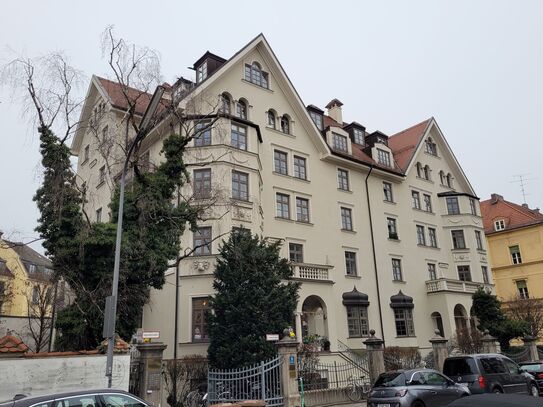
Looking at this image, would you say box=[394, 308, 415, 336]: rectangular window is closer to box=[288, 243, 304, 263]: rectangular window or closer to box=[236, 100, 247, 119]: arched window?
box=[288, 243, 304, 263]: rectangular window

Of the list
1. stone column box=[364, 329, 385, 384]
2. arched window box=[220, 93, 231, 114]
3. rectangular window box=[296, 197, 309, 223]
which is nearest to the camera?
stone column box=[364, 329, 385, 384]

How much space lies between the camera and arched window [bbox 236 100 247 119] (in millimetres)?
28966

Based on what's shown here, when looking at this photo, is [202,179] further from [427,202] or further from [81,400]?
[427,202]

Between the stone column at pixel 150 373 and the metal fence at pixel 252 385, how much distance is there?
2747 millimetres

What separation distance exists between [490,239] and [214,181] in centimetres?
4053

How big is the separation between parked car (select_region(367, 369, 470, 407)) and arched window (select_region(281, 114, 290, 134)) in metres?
20.6

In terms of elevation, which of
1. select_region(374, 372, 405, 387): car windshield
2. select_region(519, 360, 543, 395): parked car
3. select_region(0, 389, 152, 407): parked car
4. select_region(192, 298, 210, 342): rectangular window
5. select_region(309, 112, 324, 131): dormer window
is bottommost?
select_region(519, 360, 543, 395): parked car

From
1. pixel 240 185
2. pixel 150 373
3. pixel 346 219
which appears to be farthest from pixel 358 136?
pixel 150 373

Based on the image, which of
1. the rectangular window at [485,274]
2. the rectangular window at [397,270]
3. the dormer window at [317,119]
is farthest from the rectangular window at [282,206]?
the rectangular window at [485,274]

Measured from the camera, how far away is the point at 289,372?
1558 centimetres

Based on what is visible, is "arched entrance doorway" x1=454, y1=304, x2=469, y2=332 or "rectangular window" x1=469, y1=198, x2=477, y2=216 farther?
"rectangular window" x1=469, y1=198, x2=477, y2=216

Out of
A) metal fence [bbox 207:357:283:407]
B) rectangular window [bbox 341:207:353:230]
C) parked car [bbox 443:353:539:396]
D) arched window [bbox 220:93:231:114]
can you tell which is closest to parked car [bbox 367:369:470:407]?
parked car [bbox 443:353:539:396]

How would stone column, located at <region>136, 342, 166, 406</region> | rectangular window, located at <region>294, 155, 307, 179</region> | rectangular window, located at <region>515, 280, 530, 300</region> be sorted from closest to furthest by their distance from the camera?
1. stone column, located at <region>136, 342, 166, 406</region>
2. rectangular window, located at <region>294, 155, 307, 179</region>
3. rectangular window, located at <region>515, 280, 530, 300</region>

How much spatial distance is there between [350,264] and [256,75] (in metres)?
14.1
